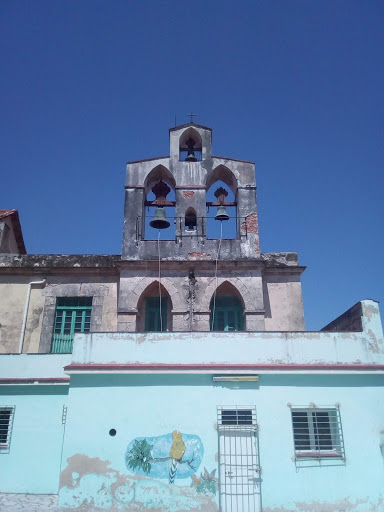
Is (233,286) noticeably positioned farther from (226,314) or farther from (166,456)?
(166,456)

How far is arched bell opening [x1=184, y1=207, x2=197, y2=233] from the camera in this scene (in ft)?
46.8

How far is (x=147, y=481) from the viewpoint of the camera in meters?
8.97

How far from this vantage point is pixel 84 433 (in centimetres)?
930

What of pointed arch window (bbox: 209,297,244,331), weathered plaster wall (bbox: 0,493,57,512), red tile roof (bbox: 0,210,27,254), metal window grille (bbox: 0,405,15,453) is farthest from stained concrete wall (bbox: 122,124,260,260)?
weathered plaster wall (bbox: 0,493,57,512)

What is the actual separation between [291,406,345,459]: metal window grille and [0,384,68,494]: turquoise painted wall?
5.59 m

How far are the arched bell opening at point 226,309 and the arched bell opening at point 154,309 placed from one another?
131cm

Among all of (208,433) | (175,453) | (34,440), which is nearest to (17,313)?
(34,440)

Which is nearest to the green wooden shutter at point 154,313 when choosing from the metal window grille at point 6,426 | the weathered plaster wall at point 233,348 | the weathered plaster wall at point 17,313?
the weathered plaster wall at point 17,313

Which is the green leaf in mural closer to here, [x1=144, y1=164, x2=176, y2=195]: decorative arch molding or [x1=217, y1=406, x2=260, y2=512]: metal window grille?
[x1=217, y1=406, x2=260, y2=512]: metal window grille

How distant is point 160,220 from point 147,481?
7281mm

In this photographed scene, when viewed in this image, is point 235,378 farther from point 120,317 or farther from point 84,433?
point 120,317

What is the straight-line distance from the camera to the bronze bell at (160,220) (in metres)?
13.8

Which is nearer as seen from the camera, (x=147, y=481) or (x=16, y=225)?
(x=147, y=481)

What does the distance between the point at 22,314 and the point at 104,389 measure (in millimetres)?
5587
